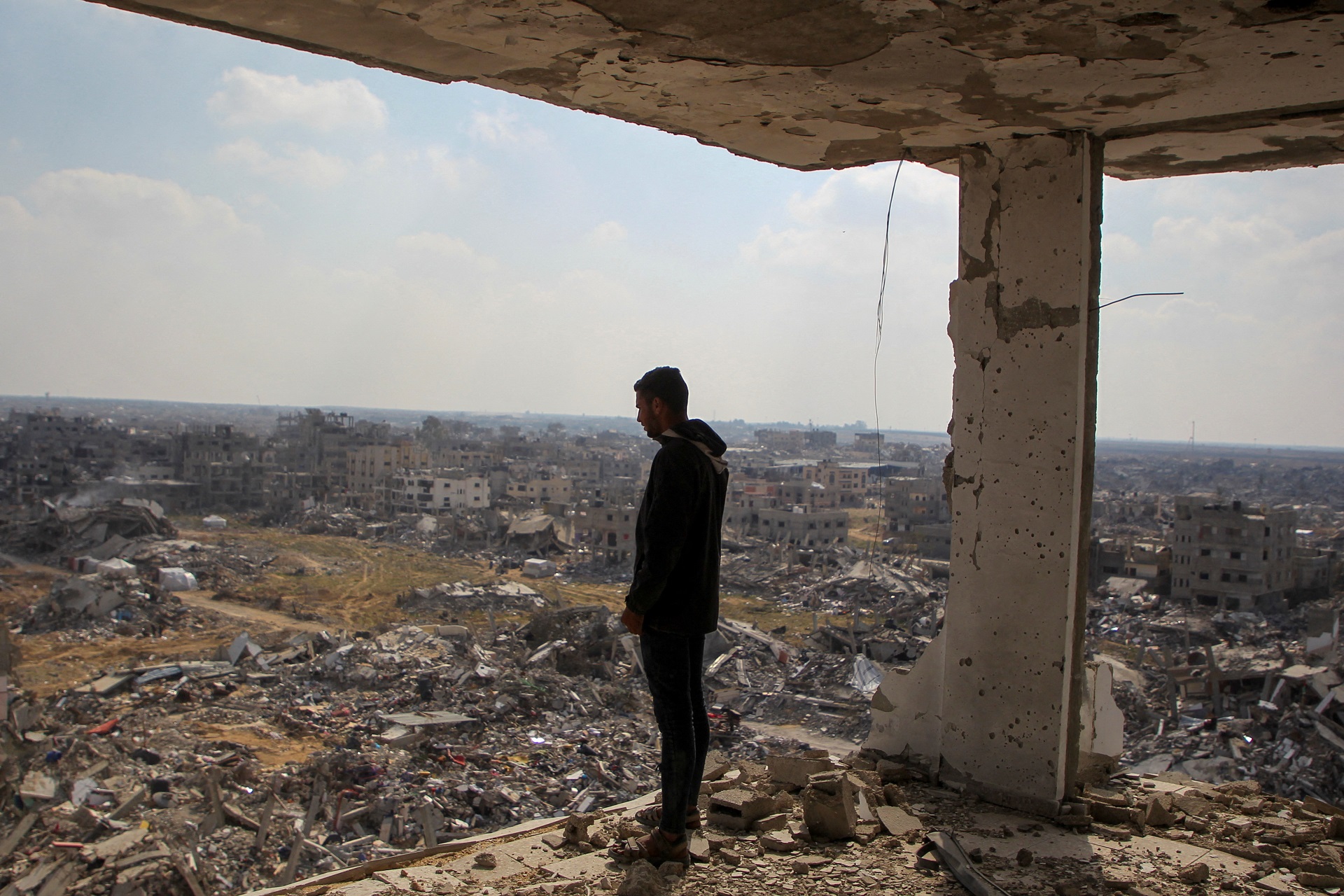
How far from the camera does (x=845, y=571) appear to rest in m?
31.8

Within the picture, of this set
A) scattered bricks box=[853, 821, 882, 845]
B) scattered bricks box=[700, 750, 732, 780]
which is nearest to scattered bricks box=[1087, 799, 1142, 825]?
scattered bricks box=[853, 821, 882, 845]

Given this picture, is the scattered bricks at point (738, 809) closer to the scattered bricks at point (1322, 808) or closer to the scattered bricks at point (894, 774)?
the scattered bricks at point (894, 774)

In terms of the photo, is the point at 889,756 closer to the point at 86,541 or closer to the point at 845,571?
the point at 845,571

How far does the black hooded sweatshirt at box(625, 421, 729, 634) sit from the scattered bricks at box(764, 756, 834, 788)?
97 centimetres

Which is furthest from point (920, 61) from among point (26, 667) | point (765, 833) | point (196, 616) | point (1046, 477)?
point (196, 616)

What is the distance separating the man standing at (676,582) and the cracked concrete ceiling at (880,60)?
744 mm

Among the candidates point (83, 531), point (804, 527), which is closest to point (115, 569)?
point (83, 531)

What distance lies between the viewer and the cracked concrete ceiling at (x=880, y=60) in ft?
5.66

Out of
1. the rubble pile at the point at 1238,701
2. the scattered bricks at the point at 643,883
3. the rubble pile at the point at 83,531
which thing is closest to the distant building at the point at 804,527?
the rubble pile at the point at 1238,701

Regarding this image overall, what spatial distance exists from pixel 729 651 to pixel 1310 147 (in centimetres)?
1843

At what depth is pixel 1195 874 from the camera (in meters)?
2.21

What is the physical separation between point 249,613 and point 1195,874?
2481 cm

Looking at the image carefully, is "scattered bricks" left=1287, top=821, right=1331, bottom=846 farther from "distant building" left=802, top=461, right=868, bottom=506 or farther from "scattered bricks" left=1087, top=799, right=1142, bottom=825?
"distant building" left=802, top=461, right=868, bottom=506

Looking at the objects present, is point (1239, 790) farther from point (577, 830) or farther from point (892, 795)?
point (577, 830)
